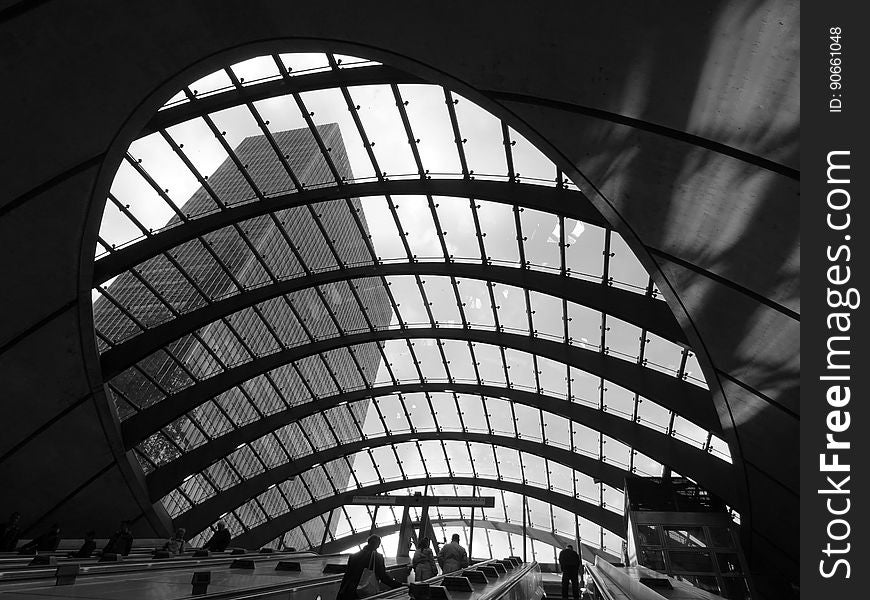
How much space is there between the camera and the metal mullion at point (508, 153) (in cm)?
1663

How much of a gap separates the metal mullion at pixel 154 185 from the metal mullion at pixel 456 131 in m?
11.4

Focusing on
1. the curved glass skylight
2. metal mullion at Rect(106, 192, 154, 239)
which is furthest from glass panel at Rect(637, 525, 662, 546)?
metal mullion at Rect(106, 192, 154, 239)

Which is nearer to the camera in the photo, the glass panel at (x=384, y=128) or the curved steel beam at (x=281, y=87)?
the curved steel beam at (x=281, y=87)

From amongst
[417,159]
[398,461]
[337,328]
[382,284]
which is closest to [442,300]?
[382,284]

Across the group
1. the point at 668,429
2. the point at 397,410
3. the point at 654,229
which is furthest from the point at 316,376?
the point at 654,229

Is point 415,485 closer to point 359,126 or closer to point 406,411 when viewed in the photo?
point 406,411

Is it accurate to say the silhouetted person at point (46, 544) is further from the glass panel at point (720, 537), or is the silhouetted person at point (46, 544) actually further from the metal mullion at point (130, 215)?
the glass panel at point (720, 537)

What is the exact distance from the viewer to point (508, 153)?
1731 cm

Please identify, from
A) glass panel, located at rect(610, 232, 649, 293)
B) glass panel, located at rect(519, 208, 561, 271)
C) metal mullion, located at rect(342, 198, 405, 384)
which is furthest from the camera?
metal mullion, located at rect(342, 198, 405, 384)

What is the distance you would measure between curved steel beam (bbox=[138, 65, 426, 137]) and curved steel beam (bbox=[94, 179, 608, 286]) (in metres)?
4.49

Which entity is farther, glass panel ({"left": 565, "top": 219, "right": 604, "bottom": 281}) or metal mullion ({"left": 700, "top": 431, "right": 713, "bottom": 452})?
metal mullion ({"left": 700, "top": 431, "right": 713, "bottom": 452})

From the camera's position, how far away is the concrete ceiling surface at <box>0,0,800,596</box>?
7277 millimetres

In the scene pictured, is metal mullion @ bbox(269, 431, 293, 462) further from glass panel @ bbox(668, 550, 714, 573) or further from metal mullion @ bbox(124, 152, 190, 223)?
glass panel @ bbox(668, 550, 714, 573)

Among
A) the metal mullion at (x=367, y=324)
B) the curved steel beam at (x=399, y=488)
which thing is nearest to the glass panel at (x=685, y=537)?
the curved steel beam at (x=399, y=488)
